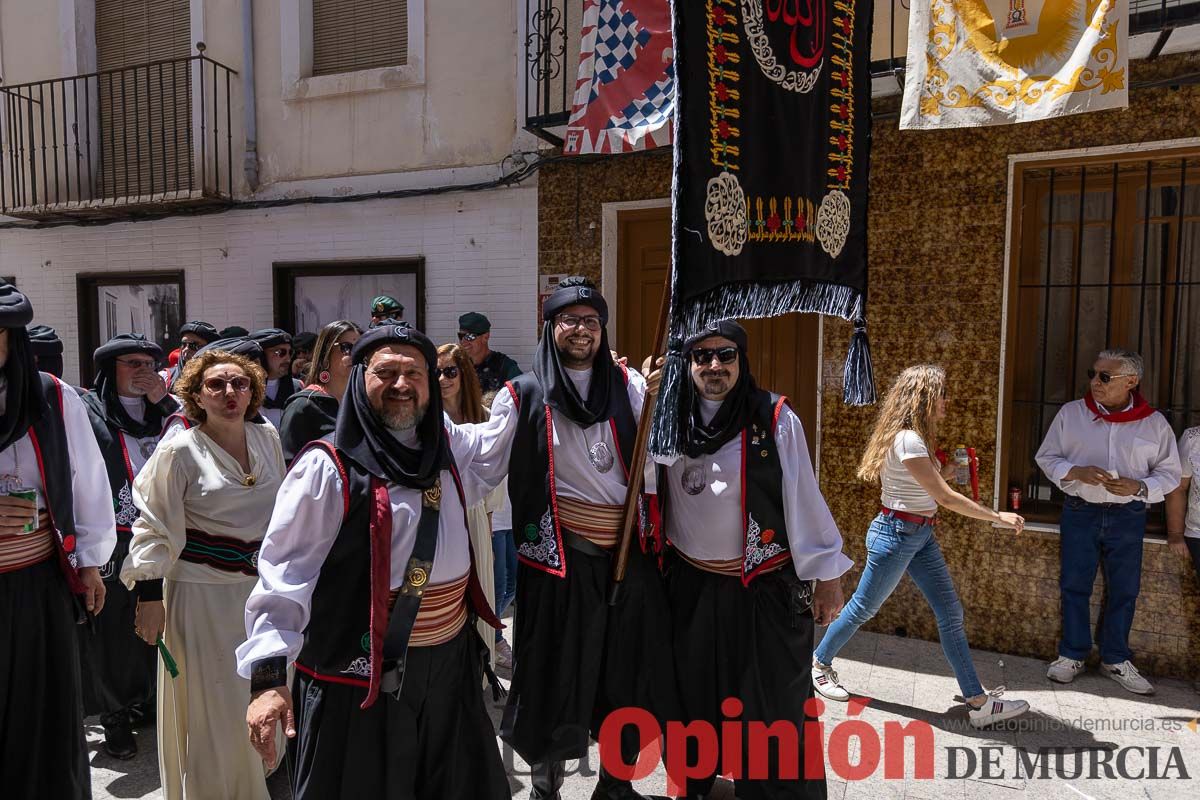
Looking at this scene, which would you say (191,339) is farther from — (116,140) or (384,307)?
(116,140)

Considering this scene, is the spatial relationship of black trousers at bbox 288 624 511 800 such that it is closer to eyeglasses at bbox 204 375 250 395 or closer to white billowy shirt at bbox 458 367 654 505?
white billowy shirt at bbox 458 367 654 505

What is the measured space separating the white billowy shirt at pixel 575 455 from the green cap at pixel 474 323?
9.60ft

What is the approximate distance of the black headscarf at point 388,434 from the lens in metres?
2.53

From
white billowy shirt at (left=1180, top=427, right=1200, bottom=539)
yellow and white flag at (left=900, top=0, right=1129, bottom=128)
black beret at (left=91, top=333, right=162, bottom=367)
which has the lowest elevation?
white billowy shirt at (left=1180, top=427, right=1200, bottom=539)

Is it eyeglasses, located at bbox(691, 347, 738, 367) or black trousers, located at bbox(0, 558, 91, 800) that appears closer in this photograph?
black trousers, located at bbox(0, 558, 91, 800)

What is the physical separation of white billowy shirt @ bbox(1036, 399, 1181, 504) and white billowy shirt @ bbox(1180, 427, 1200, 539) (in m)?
0.07

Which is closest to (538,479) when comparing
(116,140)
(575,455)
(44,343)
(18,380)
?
(575,455)

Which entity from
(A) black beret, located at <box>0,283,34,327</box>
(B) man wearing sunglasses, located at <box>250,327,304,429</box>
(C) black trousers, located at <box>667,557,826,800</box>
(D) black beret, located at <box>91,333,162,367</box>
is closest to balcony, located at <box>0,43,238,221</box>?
(B) man wearing sunglasses, located at <box>250,327,304,429</box>

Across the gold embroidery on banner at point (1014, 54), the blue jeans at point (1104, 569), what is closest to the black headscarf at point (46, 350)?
the gold embroidery on banner at point (1014, 54)

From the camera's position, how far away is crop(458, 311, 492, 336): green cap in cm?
634

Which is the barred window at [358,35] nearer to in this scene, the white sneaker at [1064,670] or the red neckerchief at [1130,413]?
the red neckerchief at [1130,413]

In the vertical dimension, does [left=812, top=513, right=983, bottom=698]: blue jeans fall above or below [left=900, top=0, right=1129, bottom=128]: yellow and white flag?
below

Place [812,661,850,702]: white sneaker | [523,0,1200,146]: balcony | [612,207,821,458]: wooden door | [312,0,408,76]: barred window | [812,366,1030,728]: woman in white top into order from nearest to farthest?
1. [812,366,1030,728]: woman in white top
2. [523,0,1200,146]: balcony
3. [812,661,850,702]: white sneaker
4. [612,207,821,458]: wooden door
5. [312,0,408,76]: barred window

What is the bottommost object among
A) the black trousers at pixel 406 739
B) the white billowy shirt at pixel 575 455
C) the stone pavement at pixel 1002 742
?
the stone pavement at pixel 1002 742
